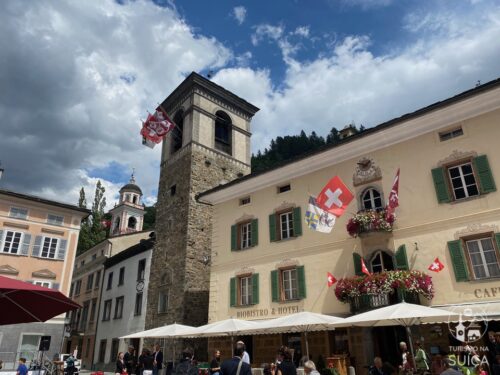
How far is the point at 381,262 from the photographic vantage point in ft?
45.6

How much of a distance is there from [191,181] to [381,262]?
14098 millimetres

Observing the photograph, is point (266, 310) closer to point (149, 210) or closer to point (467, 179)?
A: point (467, 179)

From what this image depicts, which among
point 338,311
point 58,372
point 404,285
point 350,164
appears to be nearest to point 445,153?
point 350,164

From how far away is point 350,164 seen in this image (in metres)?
15.9

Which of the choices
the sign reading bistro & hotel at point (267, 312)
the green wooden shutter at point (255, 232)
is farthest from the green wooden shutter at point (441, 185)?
the green wooden shutter at point (255, 232)

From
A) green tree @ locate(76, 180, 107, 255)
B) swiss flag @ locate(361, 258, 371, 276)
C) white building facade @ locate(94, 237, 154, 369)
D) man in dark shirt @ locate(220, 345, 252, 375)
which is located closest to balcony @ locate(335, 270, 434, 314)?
swiss flag @ locate(361, 258, 371, 276)

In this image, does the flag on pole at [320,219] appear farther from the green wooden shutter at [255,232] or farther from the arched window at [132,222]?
the arched window at [132,222]

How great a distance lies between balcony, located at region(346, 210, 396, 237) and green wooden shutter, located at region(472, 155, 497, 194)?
2.93m

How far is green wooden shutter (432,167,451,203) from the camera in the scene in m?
12.9

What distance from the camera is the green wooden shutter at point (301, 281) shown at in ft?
51.2

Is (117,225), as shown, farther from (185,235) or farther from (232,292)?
(232,292)

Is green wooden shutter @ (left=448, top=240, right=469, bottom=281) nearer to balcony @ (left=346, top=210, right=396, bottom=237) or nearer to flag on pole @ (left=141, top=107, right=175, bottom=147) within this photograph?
balcony @ (left=346, top=210, right=396, bottom=237)

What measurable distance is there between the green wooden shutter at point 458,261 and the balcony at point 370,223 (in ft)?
6.65

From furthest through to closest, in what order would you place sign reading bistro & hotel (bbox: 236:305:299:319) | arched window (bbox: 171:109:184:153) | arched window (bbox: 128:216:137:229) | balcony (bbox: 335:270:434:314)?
arched window (bbox: 128:216:137:229)
arched window (bbox: 171:109:184:153)
sign reading bistro & hotel (bbox: 236:305:299:319)
balcony (bbox: 335:270:434:314)
